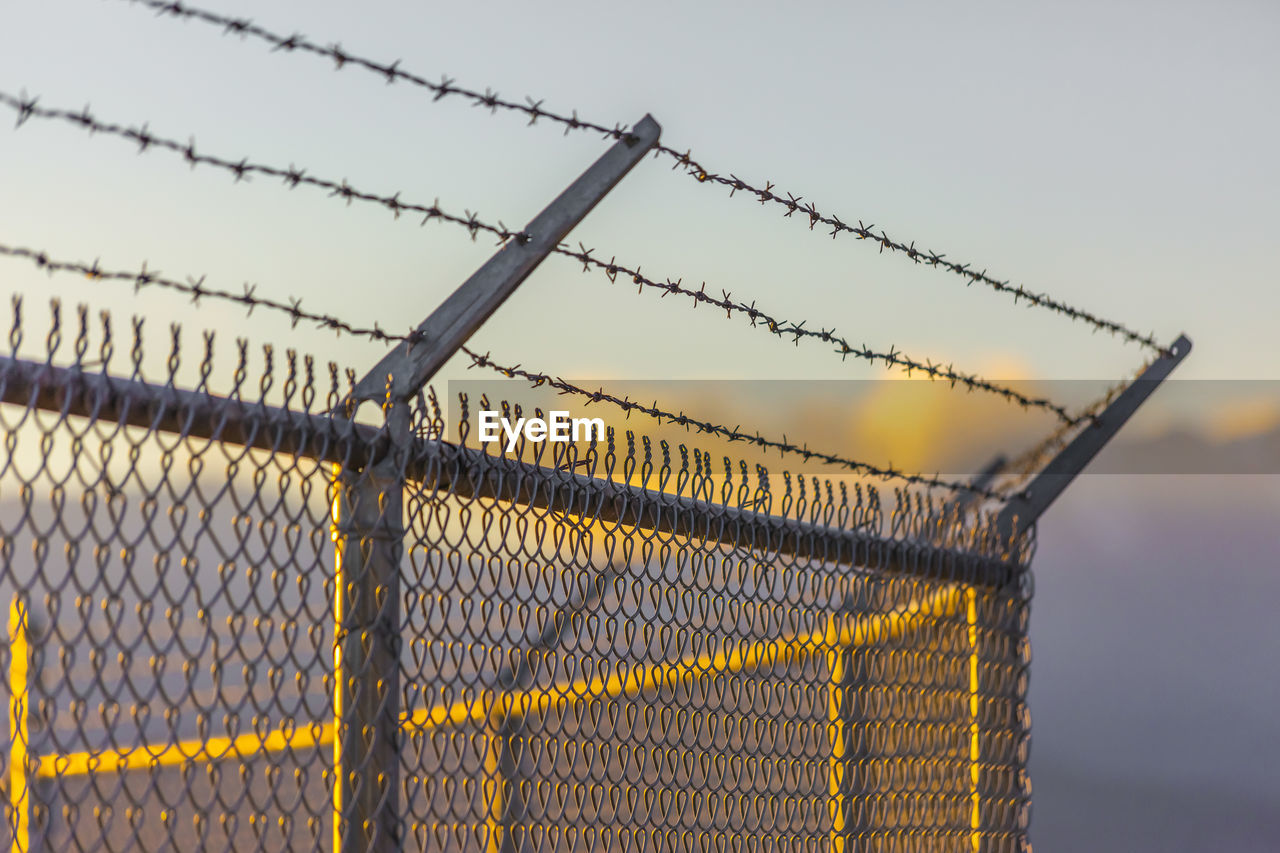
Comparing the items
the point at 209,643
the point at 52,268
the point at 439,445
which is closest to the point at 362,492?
the point at 439,445

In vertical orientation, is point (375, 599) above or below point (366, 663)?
above

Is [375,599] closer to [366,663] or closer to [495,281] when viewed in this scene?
[366,663]

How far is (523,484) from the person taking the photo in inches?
106

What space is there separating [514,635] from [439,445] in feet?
1.43

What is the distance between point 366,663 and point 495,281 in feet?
2.59

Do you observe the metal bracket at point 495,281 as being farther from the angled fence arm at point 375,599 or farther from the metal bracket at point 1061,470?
the metal bracket at point 1061,470

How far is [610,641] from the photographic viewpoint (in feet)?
9.37

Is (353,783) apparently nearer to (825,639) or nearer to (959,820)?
(825,639)

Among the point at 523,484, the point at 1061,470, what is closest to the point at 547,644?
the point at 523,484

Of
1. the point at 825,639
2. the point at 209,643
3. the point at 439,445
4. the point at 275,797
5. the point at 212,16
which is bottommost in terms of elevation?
the point at 275,797

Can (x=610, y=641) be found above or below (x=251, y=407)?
below

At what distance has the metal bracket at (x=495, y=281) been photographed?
96.9 inches

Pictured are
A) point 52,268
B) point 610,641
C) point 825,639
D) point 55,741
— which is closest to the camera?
point 55,741

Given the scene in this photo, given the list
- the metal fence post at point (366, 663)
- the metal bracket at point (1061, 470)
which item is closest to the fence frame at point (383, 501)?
the metal fence post at point (366, 663)
